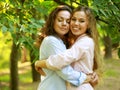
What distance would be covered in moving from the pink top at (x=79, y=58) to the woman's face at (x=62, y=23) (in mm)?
168

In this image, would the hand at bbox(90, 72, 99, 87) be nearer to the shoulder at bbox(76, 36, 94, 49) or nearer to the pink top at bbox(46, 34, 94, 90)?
the pink top at bbox(46, 34, 94, 90)

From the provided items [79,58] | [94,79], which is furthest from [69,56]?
[94,79]

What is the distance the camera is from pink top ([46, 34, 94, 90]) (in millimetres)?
3127

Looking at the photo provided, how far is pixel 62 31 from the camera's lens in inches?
132

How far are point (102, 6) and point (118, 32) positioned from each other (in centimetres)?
86

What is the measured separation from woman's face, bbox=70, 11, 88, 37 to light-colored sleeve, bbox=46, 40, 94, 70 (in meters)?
0.15

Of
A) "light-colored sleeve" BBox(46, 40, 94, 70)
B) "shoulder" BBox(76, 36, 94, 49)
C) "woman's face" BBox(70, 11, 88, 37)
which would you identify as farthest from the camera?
"woman's face" BBox(70, 11, 88, 37)

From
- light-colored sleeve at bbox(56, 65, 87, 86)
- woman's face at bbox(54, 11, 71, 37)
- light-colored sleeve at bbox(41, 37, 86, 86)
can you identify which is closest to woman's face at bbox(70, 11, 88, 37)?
woman's face at bbox(54, 11, 71, 37)

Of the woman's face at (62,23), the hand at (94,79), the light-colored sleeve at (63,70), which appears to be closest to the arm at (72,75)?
the light-colored sleeve at (63,70)

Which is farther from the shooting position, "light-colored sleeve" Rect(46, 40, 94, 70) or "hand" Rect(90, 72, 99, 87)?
"hand" Rect(90, 72, 99, 87)

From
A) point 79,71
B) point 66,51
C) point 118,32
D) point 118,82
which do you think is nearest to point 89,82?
point 79,71

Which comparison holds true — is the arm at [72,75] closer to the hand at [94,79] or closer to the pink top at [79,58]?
the pink top at [79,58]

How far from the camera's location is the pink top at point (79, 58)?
3127 millimetres

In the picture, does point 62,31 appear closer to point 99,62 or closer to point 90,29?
point 90,29
